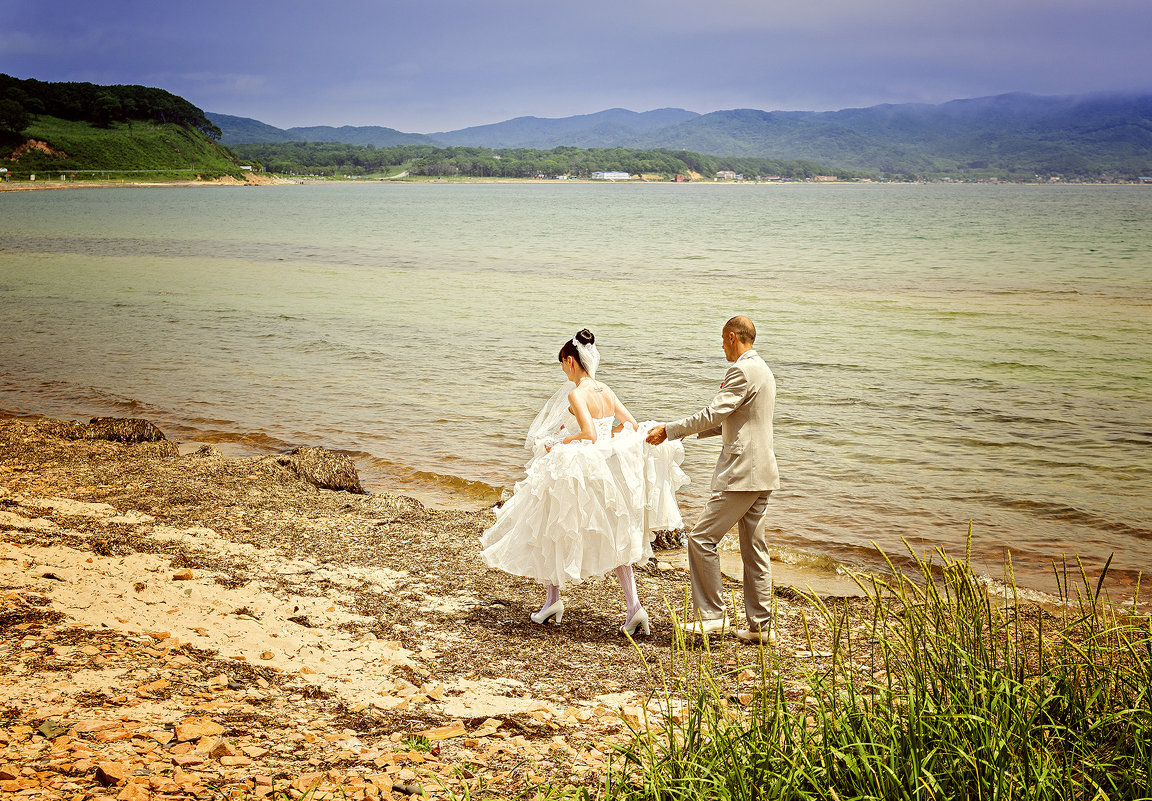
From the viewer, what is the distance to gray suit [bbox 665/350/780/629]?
19.8 ft

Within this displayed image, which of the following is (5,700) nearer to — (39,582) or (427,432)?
(39,582)

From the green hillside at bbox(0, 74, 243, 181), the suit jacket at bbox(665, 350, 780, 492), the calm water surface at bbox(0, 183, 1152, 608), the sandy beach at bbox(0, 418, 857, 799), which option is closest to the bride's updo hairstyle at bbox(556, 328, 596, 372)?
the suit jacket at bbox(665, 350, 780, 492)

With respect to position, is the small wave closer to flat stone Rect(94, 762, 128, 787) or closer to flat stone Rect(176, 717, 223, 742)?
flat stone Rect(176, 717, 223, 742)

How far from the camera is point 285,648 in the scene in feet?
18.0

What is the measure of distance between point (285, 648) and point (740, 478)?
330 centimetres

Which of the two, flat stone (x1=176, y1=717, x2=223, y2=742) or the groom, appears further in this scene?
the groom

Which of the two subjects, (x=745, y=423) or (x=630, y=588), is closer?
(x=745, y=423)

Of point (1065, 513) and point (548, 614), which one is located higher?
point (548, 614)

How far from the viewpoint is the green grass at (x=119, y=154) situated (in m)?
143

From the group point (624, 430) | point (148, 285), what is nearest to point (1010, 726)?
point (624, 430)

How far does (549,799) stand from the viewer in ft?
11.3

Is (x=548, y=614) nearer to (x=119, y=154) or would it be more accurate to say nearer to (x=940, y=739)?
(x=940, y=739)

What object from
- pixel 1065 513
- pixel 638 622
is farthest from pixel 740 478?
pixel 1065 513

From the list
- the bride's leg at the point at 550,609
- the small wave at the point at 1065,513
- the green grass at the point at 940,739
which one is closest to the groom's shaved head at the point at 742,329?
the bride's leg at the point at 550,609
